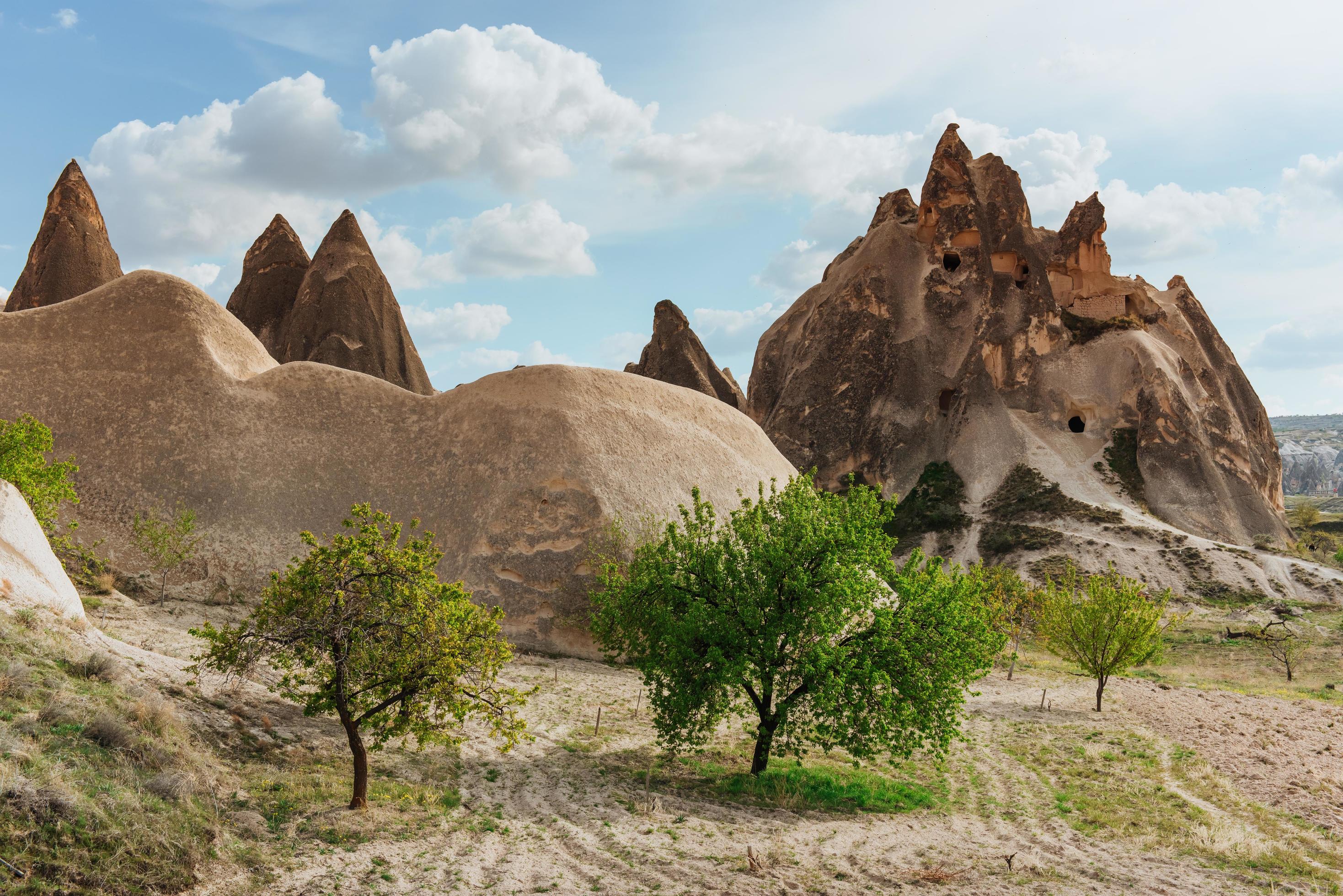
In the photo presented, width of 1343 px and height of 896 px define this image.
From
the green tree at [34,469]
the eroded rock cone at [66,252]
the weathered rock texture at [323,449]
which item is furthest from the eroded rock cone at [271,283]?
the green tree at [34,469]

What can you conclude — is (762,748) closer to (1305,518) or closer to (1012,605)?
(1012,605)

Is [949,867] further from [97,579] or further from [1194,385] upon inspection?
[1194,385]

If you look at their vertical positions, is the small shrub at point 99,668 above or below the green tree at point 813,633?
below

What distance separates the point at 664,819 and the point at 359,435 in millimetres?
23324

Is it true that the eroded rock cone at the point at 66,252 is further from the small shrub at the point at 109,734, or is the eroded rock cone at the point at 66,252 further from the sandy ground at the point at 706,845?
the small shrub at the point at 109,734

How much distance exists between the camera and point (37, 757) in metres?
11.5

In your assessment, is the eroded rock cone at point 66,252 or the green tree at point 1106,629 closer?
the green tree at point 1106,629

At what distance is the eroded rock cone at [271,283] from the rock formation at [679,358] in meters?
27.0

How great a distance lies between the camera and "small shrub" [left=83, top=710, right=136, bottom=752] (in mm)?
12750

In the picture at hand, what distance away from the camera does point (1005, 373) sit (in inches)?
2741

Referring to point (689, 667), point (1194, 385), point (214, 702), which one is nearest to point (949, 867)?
point (689, 667)

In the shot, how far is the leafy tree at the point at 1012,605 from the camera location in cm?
3978

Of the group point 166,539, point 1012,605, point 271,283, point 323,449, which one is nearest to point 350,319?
point 271,283

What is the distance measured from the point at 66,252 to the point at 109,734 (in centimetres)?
5689
